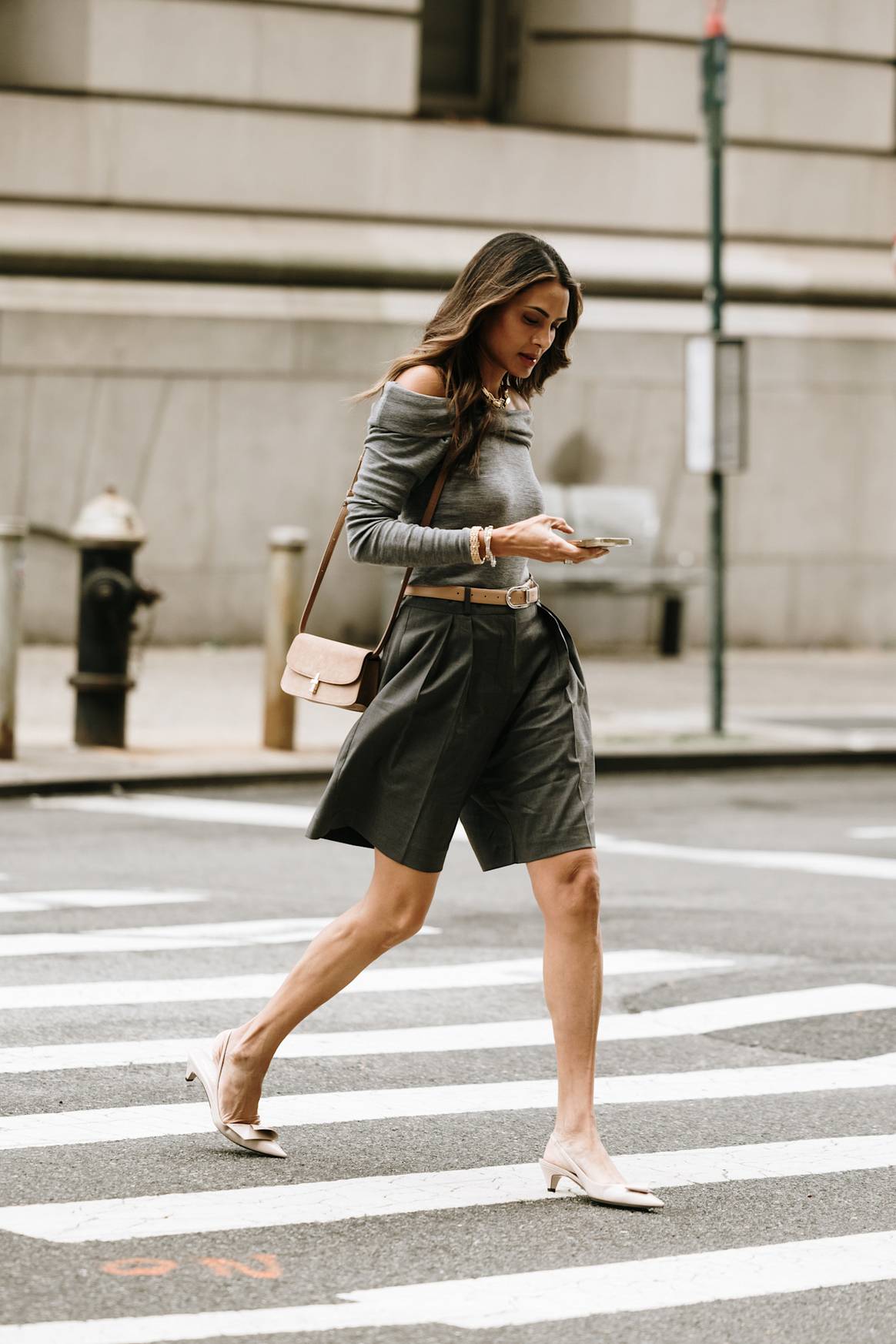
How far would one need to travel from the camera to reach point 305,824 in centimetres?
1109

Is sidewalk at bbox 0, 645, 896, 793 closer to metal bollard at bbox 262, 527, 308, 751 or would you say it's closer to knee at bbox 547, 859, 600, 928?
metal bollard at bbox 262, 527, 308, 751

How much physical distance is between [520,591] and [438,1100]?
4.64 feet

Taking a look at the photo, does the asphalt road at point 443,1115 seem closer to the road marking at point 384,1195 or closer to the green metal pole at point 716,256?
the road marking at point 384,1195

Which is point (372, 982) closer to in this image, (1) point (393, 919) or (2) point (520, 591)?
(1) point (393, 919)

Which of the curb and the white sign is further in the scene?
A: the white sign

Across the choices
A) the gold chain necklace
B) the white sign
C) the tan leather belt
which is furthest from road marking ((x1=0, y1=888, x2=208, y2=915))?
the white sign

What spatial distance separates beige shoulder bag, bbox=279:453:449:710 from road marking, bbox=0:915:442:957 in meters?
2.58

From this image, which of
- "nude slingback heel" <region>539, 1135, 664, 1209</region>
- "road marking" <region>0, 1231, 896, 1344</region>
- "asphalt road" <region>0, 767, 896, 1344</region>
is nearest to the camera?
"road marking" <region>0, 1231, 896, 1344</region>

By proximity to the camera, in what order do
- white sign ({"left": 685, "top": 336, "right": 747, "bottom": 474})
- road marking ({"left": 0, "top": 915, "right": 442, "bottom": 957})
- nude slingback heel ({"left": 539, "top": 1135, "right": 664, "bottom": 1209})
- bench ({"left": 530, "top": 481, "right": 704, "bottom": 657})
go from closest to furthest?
nude slingback heel ({"left": 539, "top": 1135, "right": 664, "bottom": 1209}) → road marking ({"left": 0, "top": 915, "right": 442, "bottom": 957}) → white sign ({"left": 685, "top": 336, "right": 747, "bottom": 474}) → bench ({"left": 530, "top": 481, "right": 704, "bottom": 657})

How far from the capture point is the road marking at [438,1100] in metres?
5.36

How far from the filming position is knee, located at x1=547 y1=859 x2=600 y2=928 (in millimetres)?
4953

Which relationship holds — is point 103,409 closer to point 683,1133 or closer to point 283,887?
point 283,887

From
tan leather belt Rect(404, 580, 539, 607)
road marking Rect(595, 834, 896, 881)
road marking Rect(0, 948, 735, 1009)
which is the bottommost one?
road marking Rect(0, 948, 735, 1009)

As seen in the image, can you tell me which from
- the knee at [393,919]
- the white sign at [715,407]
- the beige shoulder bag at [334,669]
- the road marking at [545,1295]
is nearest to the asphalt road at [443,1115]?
the road marking at [545,1295]
